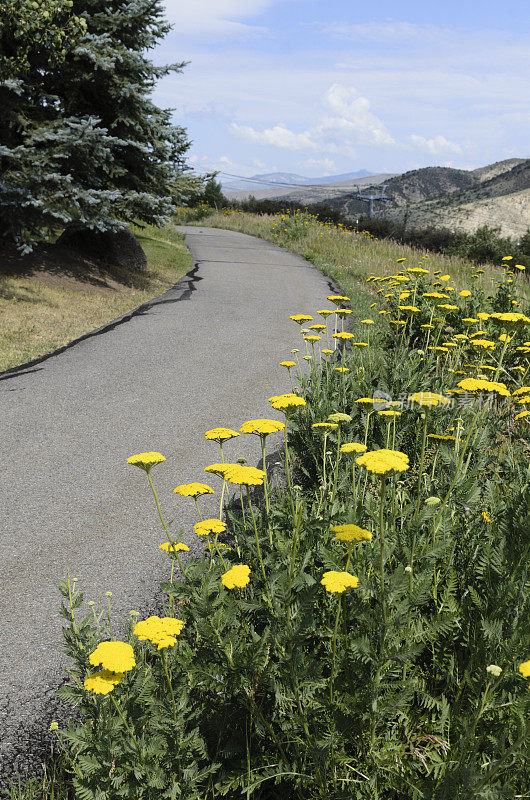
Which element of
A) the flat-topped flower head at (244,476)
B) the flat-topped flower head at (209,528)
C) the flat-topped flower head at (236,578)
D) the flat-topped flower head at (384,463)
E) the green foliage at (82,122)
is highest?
the green foliage at (82,122)

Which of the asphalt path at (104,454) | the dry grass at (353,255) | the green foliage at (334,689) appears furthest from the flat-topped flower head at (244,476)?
the dry grass at (353,255)

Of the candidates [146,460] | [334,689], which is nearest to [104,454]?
[146,460]

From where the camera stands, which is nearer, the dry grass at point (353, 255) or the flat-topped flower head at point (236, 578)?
the flat-topped flower head at point (236, 578)

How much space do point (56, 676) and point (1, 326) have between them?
6830mm

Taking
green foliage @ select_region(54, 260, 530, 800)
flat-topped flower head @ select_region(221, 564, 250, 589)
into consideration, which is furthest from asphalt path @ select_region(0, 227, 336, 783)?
flat-topped flower head @ select_region(221, 564, 250, 589)

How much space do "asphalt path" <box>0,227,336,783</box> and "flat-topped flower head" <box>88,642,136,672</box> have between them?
101 cm

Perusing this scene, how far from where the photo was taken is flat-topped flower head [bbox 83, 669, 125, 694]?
1.41 metres

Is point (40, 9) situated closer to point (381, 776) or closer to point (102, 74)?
point (102, 74)

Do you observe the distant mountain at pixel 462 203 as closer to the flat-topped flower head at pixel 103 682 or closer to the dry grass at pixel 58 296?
the dry grass at pixel 58 296

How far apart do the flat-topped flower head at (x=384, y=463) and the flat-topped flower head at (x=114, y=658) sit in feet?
2.91

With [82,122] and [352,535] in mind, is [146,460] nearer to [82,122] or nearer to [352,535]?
[352,535]

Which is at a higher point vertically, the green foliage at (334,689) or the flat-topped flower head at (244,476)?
the flat-topped flower head at (244,476)

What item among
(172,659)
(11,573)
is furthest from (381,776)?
(11,573)

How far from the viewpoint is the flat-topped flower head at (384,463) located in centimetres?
163
